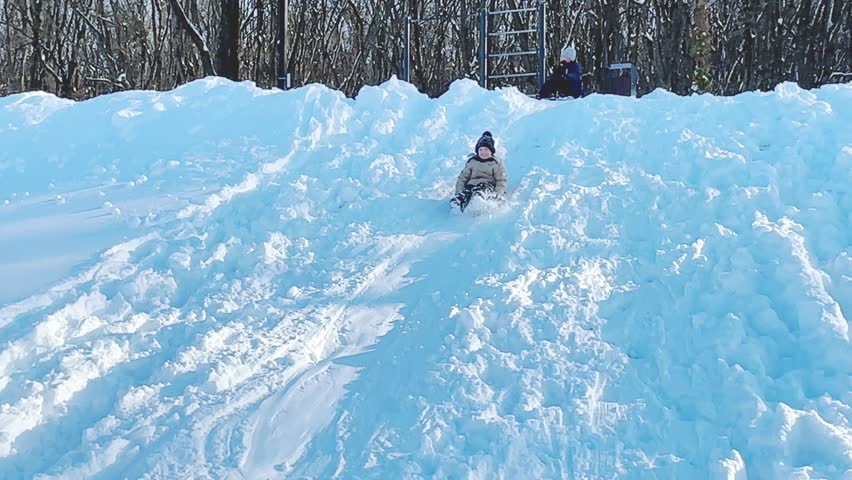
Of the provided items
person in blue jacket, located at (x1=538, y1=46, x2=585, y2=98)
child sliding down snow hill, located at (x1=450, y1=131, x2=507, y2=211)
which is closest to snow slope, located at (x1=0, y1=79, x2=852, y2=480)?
child sliding down snow hill, located at (x1=450, y1=131, x2=507, y2=211)

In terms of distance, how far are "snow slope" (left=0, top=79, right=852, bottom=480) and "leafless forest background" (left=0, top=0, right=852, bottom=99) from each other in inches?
513

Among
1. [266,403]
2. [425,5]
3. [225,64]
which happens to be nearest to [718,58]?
[425,5]

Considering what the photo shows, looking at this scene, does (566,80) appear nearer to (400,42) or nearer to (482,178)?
(482,178)

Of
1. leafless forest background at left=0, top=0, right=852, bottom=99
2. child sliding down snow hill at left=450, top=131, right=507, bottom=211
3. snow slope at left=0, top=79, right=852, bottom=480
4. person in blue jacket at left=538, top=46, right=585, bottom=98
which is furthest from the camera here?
leafless forest background at left=0, top=0, right=852, bottom=99

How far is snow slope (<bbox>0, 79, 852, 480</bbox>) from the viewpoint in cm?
386

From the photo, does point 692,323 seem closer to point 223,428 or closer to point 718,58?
point 223,428

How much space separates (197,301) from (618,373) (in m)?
2.81

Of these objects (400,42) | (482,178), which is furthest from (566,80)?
(400,42)

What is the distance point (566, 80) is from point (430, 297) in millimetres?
6339

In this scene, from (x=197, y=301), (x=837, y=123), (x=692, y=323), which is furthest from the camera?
(x=837, y=123)

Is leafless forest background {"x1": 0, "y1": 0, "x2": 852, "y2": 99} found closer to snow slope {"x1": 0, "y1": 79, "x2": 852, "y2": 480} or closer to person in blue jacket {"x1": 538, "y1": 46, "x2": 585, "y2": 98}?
person in blue jacket {"x1": 538, "y1": 46, "x2": 585, "y2": 98}

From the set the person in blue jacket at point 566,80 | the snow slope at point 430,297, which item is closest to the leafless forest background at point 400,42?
the person in blue jacket at point 566,80

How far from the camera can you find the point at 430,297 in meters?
5.31

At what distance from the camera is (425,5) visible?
27641mm
